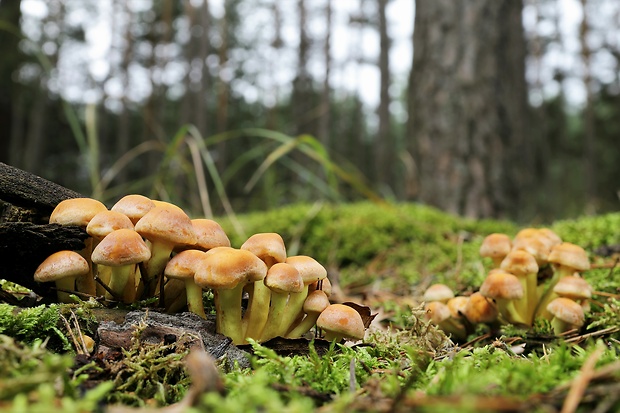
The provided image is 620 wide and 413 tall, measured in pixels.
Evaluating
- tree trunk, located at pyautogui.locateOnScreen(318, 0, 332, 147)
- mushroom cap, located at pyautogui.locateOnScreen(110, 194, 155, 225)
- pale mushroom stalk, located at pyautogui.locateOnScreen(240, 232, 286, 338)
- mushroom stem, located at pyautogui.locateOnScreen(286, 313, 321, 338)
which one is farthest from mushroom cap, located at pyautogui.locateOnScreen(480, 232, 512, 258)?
tree trunk, located at pyautogui.locateOnScreen(318, 0, 332, 147)

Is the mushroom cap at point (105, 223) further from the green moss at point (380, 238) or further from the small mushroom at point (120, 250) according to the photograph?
the green moss at point (380, 238)

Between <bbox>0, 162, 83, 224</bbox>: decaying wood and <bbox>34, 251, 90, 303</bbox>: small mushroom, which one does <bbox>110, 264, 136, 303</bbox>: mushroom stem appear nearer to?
<bbox>34, 251, 90, 303</bbox>: small mushroom

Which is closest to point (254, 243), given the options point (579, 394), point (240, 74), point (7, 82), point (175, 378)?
point (175, 378)

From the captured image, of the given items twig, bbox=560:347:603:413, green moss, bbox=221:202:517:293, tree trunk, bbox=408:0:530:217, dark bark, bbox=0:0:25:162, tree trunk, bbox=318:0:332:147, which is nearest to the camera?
twig, bbox=560:347:603:413

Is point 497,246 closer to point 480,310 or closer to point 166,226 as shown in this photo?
point 480,310

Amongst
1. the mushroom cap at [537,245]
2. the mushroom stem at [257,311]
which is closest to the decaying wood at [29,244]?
the mushroom stem at [257,311]

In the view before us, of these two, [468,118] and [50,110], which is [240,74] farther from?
[468,118]
